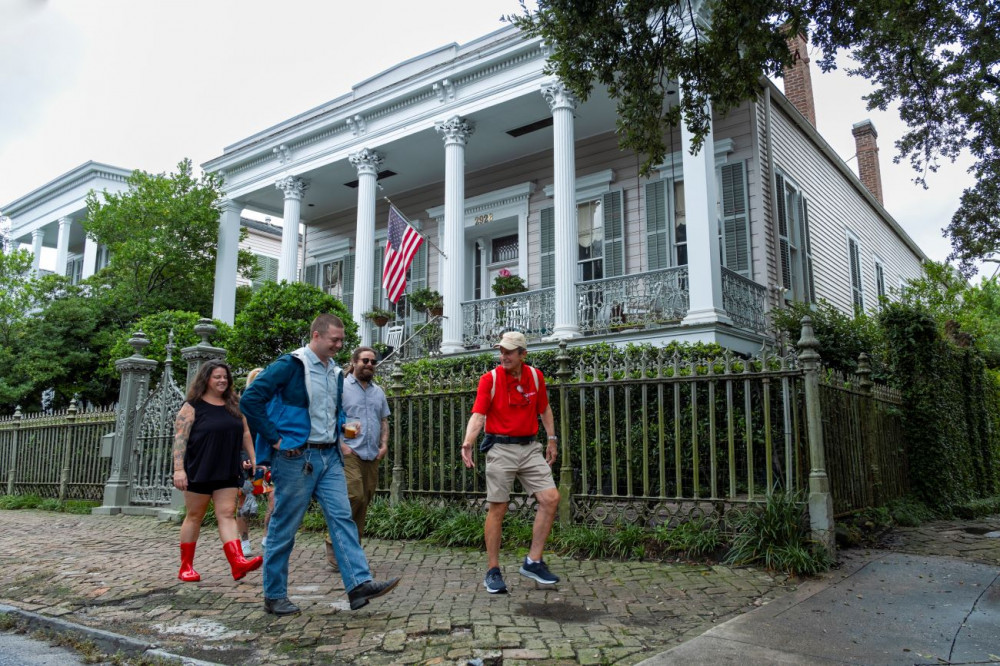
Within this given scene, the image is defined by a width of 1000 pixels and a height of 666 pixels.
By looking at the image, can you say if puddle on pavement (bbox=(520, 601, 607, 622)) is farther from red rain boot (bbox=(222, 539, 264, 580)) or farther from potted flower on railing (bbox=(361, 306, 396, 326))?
potted flower on railing (bbox=(361, 306, 396, 326))

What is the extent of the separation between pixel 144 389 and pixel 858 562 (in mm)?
9386

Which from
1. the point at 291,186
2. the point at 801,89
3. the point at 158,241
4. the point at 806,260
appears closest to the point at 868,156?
the point at 801,89

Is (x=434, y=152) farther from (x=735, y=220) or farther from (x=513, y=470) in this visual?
(x=513, y=470)

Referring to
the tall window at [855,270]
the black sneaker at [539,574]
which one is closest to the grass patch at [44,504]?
the black sneaker at [539,574]

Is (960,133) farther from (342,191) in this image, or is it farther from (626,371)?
(342,191)

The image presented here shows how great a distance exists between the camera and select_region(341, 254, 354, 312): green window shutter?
65.1 ft

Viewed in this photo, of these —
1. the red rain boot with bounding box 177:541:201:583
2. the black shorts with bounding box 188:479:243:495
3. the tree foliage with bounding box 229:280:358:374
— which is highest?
the tree foliage with bounding box 229:280:358:374

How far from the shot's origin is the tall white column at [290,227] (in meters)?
17.0

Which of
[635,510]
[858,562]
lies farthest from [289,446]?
[858,562]

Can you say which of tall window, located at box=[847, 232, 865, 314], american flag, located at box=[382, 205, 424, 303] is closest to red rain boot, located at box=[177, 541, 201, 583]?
american flag, located at box=[382, 205, 424, 303]

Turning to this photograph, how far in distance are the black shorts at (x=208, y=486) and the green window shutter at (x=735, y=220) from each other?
34.7 feet

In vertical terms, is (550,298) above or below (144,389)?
above

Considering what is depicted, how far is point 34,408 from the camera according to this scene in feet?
57.1

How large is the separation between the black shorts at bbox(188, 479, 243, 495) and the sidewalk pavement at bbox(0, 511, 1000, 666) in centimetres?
68
